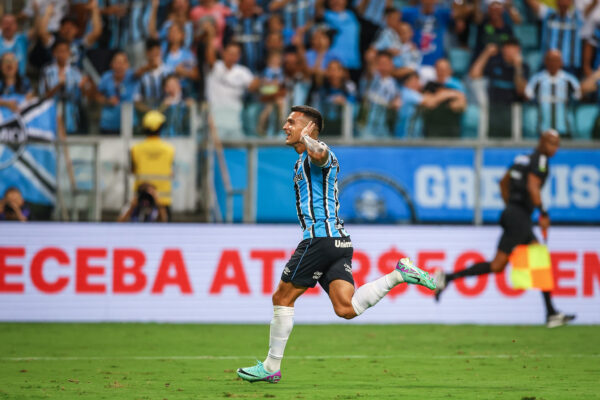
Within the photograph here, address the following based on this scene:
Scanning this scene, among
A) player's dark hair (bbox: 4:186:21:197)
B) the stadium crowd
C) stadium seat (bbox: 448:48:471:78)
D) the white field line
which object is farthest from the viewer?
stadium seat (bbox: 448:48:471:78)

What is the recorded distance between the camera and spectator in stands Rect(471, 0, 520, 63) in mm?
16531

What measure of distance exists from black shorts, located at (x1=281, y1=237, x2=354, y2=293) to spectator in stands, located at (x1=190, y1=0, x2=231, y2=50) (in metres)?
9.33

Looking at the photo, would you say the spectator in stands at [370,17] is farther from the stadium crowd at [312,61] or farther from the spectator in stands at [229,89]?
the spectator in stands at [229,89]

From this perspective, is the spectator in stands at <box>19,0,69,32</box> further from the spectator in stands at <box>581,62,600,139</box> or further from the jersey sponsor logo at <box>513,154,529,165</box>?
the spectator in stands at <box>581,62,600,139</box>

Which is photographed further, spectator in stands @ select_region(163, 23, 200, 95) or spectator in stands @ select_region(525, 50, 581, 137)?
spectator in stands @ select_region(163, 23, 200, 95)

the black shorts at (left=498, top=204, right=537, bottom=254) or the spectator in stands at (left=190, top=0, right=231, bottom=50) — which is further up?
the spectator in stands at (left=190, top=0, right=231, bottom=50)

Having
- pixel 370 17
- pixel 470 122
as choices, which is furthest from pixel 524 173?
pixel 370 17

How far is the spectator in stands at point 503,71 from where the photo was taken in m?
15.6

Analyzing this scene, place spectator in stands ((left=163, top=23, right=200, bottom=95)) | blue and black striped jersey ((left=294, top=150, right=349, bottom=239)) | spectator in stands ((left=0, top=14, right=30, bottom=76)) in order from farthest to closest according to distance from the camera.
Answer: spectator in stands ((left=0, top=14, right=30, bottom=76)) → spectator in stands ((left=163, top=23, right=200, bottom=95)) → blue and black striped jersey ((left=294, top=150, right=349, bottom=239))

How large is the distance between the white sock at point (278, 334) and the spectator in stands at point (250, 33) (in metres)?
9.07

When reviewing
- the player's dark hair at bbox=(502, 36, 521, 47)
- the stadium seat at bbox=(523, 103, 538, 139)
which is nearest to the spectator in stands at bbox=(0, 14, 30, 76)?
the player's dark hair at bbox=(502, 36, 521, 47)

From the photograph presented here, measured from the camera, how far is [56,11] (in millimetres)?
16812

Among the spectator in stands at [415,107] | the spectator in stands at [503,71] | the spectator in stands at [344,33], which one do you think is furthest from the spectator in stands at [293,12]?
the spectator in stands at [503,71]

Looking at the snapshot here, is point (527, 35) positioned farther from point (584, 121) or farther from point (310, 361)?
point (310, 361)
